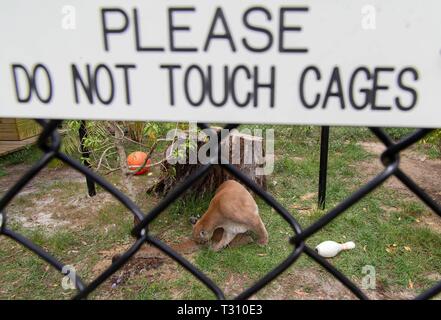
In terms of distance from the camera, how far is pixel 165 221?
2.52 metres

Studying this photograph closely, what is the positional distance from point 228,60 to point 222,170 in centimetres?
232

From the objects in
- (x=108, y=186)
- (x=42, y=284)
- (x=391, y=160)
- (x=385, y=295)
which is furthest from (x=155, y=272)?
(x=391, y=160)

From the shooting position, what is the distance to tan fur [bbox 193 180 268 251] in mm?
2123

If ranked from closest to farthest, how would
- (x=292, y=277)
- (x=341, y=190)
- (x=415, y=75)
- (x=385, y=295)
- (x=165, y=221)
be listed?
(x=415, y=75) < (x=385, y=295) < (x=292, y=277) < (x=165, y=221) < (x=341, y=190)

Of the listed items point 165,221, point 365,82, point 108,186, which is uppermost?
point 365,82

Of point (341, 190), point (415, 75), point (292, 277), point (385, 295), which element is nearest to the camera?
point (415, 75)

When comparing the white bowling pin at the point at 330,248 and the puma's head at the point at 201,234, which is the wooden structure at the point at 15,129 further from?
the white bowling pin at the point at 330,248

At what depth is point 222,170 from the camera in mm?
2721

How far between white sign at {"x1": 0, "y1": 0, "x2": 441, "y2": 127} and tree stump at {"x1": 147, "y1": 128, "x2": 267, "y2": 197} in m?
2.24

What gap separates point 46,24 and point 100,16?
6 centimetres

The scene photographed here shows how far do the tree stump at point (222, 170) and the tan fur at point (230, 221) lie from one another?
1.79 feet

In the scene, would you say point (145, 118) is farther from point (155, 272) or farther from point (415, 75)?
point (155, 272)

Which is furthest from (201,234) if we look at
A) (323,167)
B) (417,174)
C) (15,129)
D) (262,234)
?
(15,129)

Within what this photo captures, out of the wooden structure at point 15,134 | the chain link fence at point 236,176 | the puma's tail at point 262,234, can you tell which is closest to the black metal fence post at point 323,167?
the puma's tail at point 262,234
